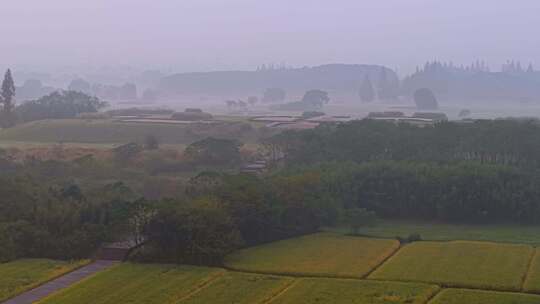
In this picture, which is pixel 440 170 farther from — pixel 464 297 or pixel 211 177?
pixel 464 297

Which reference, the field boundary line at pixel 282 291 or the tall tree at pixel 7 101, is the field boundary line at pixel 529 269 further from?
the tall tree at pixel 7 101

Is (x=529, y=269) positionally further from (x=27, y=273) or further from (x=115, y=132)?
(x=115, y=132)

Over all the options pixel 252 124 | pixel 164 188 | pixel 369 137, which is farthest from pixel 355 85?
pixel 164 188

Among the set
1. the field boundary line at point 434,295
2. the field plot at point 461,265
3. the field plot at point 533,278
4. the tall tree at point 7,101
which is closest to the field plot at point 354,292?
the field boundary line at point 434,295

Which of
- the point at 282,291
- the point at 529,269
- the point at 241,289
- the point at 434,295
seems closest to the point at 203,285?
the point at 241,289

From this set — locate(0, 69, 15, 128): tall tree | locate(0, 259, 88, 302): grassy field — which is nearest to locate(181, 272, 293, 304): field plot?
locate(0, 259, 88, 302): grassy field
